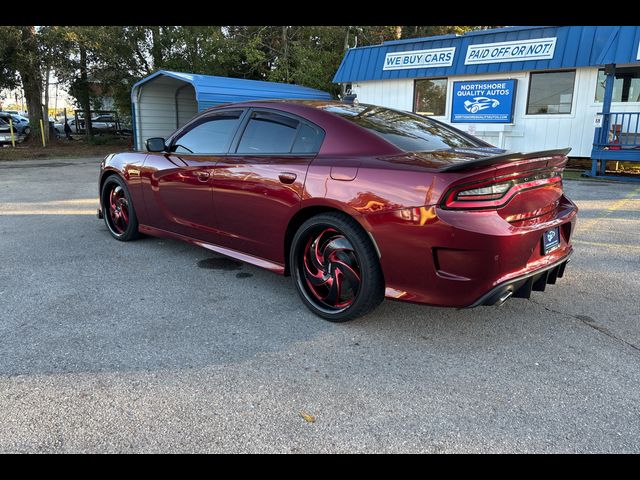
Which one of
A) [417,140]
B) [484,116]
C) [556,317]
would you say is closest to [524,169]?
[417,140]

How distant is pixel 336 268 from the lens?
343cm

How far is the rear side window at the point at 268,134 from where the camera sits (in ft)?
12.5

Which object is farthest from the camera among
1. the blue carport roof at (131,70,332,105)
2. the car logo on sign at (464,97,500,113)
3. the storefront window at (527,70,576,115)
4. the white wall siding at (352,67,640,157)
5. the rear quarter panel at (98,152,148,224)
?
the car logo on sign at (464,97,500,113)

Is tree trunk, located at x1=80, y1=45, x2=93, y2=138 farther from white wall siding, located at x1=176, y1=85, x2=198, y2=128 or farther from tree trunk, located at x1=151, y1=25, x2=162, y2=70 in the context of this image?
white wall siding, located at x1=176, y1=85, x2=198, y2=128

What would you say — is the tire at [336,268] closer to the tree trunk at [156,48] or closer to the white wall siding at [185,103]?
the white wall siding at [185,103]

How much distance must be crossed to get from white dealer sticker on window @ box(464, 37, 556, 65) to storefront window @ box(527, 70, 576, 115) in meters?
0.60

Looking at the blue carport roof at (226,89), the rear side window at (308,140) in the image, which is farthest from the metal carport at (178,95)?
the rear side window at (308,140)

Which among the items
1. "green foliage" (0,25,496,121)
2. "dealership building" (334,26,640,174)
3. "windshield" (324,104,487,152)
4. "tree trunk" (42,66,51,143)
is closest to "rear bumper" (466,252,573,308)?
"windshield" (324,104,487,152)

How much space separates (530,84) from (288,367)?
496 inches

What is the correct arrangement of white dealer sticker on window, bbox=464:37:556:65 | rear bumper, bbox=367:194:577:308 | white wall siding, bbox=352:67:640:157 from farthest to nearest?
white dealer sticker on window, bbox=464:37:556:65, white wall siding, bbox=352:67:640:157, rear bumper, bbox=367:194:577:308

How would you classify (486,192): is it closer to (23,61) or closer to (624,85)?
(624,85)

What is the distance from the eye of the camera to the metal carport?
13711 mm

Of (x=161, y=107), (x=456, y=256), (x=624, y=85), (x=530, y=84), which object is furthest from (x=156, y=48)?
(x=456, y=256)
